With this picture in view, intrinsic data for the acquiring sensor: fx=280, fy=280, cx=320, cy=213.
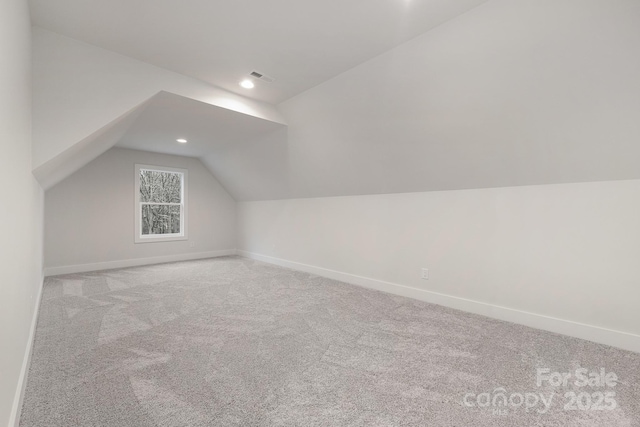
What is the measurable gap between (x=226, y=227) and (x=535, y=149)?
6103 mm

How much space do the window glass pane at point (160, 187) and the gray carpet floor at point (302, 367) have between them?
2.86 meters

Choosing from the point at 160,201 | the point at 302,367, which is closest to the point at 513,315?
the point at 302,367

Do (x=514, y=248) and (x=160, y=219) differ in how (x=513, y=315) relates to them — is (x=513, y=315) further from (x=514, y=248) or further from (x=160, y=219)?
(x=160, y=219)

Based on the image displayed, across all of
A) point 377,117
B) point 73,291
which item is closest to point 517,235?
point 377,117

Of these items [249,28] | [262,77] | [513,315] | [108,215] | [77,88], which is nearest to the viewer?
[249,28]

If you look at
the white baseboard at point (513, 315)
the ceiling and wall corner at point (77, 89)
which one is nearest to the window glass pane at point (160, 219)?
the ceiling and wall corner at point (77, 89)

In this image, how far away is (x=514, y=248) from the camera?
2803mm

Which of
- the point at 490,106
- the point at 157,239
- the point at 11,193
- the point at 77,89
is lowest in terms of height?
the point at 157,239

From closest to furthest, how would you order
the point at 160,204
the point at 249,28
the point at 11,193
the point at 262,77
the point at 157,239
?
the point at 11,193, the point at 249,28, the point at 262,77, the point at 157,239, the point at 160,204

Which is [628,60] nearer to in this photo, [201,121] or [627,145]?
[627,145]

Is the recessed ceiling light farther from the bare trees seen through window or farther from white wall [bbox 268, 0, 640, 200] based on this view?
the bare trees seen through window

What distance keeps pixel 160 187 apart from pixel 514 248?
6.31 m

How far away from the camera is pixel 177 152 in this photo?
5.73m

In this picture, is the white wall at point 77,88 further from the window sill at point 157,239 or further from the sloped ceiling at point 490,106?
the window sill at point 157,239
